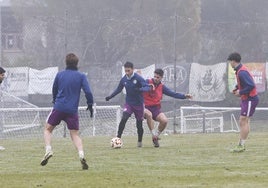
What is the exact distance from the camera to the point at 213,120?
1136 inches

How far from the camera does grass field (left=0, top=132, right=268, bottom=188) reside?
10.7 metres

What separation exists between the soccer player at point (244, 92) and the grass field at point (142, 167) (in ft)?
1.10

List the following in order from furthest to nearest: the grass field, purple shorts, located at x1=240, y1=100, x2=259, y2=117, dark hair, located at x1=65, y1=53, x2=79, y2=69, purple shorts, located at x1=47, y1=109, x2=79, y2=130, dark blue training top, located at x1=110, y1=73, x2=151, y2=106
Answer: dark blue training top, located at x1=110, y1=73, x2=151, y2=106
purple shorts, located at x1=240, y1=100, x2=259, y2=117
purple shorts, located at x1=47, y1=109, x2=79, y2=130
dark hair, located at x1=65, y1=53, x2=79, y2=69
the grass field

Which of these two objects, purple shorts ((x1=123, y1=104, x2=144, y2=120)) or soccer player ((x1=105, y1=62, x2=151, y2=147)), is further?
purple shorts ((x1=123, y1=104, x2=144, y2=120))

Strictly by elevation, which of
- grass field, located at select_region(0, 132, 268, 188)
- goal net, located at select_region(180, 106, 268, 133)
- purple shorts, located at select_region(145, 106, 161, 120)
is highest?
purple shorts, located at select_region(145, 106, 161, 120)

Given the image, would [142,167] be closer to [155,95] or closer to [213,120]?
[155,95]

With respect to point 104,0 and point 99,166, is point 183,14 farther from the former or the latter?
point 99,166

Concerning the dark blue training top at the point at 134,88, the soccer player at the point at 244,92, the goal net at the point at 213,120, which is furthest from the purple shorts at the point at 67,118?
the goal net at the point at 213,120

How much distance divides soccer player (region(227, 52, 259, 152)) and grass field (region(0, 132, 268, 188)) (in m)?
0.33

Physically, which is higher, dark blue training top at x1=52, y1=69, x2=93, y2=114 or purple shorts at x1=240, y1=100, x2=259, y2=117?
dark blue training top at x1=52, y1=69, x2=93, y2=114

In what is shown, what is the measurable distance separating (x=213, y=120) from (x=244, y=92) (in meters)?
13.4

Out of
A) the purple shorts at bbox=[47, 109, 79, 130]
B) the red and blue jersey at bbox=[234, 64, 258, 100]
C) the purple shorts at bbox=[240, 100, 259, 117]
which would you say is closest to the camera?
the purple shorts at bbox=[47, 109, 79, 130]

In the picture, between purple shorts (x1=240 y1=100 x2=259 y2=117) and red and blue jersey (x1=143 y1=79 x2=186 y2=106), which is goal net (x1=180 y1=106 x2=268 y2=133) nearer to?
red and blue jersey (x1=143 y1=79 x2=186 y2=106)

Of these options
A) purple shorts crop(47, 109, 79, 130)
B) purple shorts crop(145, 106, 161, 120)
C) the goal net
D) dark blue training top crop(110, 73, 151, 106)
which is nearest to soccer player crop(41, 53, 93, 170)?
purple shorts crop(47, 109, 79, 130)
